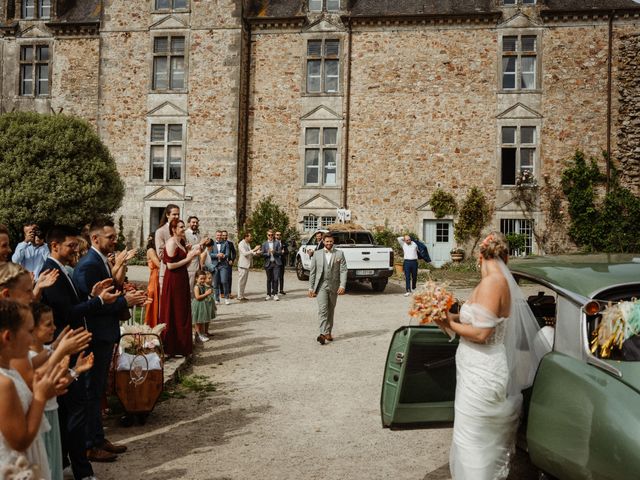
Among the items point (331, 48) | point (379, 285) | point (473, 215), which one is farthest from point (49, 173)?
point (473, 215)

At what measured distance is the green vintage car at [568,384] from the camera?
3000 mm

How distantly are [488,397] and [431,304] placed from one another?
2.38ft

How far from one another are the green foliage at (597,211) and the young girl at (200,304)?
17697mm

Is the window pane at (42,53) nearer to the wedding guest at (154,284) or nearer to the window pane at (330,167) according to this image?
the window pane at (330,167)

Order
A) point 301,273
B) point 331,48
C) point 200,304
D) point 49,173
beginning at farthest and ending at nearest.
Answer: point 331,48 → point 301,273 → point 49,173 → point 200,304

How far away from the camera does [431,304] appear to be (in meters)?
3.98

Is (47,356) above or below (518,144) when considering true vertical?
below

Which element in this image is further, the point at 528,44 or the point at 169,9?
the point at 169,9

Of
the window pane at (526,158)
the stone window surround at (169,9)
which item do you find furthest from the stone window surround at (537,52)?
the stone window surround at (169,9)

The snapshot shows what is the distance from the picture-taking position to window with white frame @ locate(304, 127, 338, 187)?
947 inches

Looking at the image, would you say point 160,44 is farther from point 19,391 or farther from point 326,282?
point 19,391

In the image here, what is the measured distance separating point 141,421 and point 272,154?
19.4m

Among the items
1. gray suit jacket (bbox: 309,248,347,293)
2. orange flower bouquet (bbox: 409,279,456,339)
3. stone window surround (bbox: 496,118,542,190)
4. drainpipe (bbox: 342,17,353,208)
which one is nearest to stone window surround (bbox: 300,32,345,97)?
drainpipe (bbox: 342,17,353,208)

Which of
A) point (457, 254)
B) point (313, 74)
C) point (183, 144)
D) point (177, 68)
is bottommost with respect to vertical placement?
point (457, 254)
